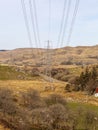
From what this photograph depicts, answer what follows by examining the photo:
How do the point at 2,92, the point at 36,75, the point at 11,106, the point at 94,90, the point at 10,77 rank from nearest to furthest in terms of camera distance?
the point at 11,106 → the point at 2,92 → the point at 94,90 → the point at 10,77 → the point at 36,75

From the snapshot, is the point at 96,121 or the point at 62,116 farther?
the point at 96,121

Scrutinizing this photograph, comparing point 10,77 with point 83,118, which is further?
point 10,77

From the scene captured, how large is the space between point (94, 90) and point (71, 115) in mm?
49235

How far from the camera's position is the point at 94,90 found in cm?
8644

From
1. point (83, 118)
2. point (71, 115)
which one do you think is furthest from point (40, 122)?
point (83, 118)

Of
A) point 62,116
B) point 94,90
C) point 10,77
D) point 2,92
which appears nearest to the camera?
point 62,116

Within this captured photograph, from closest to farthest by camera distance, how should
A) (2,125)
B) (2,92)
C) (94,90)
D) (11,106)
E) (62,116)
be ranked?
(62,116) → (2,125) → (11,106) → (2,92) → (94,90)

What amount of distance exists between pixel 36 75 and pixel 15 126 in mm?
102149

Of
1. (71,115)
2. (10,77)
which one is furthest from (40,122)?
(10,77)

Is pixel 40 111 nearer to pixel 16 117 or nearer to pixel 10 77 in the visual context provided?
pixel 16 117

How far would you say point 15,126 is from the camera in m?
39.5

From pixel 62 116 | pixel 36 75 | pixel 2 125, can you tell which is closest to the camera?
pixel 62 116

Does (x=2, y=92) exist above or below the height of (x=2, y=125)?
above

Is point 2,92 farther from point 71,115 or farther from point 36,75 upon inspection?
point 36,75
